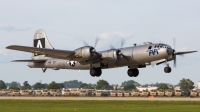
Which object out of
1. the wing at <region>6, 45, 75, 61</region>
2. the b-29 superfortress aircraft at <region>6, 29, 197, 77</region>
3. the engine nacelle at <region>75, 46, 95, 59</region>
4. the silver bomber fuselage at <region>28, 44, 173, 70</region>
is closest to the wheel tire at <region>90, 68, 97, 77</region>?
the b-29 superfortress aircraft at <region>6, 29, 197, 77</region>

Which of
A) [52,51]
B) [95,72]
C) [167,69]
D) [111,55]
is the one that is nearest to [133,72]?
[95,72]

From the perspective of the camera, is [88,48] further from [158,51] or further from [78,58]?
[158,51]

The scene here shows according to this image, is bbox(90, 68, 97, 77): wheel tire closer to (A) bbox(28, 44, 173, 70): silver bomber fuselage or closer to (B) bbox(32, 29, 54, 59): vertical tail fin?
(A) bbox(28, 44, 173, 70): silver bomber fuselage

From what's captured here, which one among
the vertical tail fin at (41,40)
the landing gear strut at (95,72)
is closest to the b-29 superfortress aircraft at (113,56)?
the landing gear strut at (95,72)

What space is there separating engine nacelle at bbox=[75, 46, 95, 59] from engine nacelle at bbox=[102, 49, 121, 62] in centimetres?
177

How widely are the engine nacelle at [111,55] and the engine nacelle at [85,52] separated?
1.77 m

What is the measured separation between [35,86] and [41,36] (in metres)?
53.6

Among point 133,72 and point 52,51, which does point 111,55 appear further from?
point 52,51

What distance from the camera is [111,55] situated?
188ft

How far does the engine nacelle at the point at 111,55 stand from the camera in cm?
5716

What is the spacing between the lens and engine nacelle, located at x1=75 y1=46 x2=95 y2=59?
56.2 meters

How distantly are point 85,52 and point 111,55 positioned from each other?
3.28m

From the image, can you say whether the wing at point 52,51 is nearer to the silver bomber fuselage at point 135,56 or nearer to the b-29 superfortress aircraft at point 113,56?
the b-29 superfortress aircraft at point 113,56
